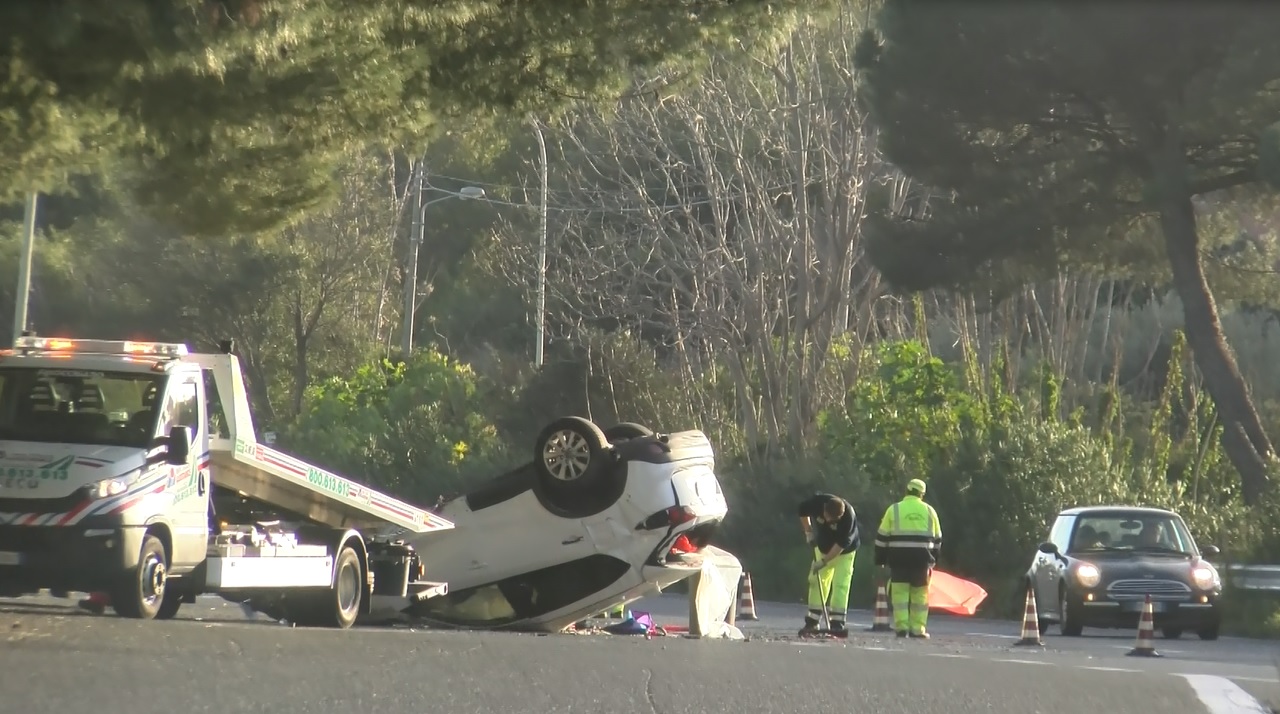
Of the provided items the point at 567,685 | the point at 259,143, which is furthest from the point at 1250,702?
the point at 259,143

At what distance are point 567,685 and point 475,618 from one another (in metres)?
6.59

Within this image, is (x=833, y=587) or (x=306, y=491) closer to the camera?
(x=306, y=491)

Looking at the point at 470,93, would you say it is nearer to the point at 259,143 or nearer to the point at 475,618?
the point at 259,143

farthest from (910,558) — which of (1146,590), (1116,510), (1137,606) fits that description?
(1116,510)

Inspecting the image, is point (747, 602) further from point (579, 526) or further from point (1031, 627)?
point (579, 526)

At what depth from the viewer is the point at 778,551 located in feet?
105

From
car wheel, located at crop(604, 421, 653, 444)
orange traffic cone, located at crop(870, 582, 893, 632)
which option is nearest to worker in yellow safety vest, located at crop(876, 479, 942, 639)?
orange traffic cone, located at crop(870, 582, 893, 632)

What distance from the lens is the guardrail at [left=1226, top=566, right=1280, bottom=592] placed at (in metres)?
24.5

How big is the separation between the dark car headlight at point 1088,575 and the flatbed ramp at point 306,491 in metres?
8.46

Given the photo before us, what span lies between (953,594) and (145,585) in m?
11.3

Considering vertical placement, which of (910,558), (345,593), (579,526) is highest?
(579,526)

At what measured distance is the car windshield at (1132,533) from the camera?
2394 centimetres

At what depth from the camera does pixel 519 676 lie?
11820 millimetres

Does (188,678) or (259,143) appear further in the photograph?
(259,143)
